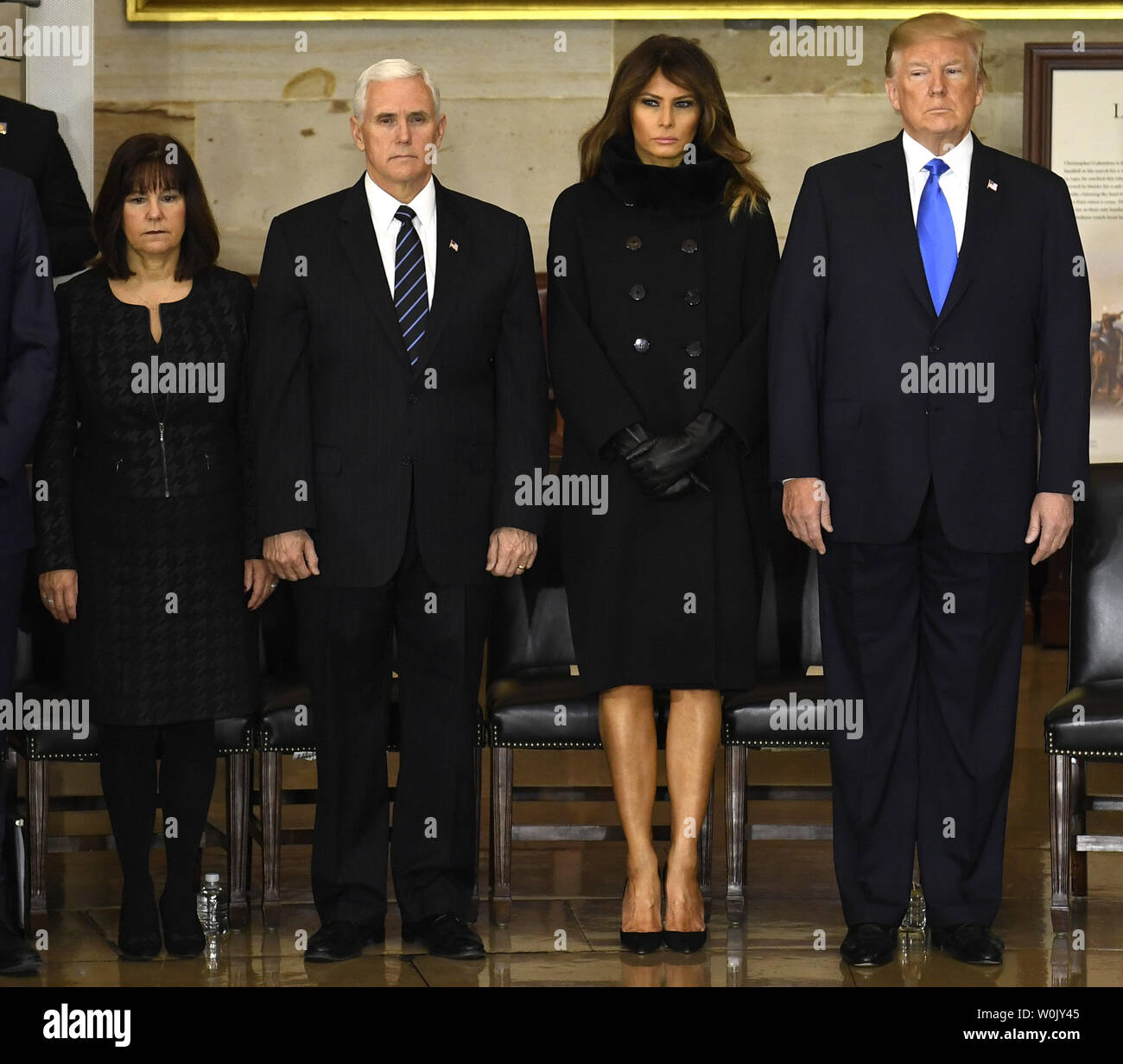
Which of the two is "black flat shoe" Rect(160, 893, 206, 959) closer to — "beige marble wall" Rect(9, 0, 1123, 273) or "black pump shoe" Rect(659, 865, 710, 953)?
"black pump shoe" Rect(659, 865, 710, 953)

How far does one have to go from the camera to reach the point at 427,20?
714 centimetres

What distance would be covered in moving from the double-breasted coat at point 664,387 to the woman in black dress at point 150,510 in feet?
2.51

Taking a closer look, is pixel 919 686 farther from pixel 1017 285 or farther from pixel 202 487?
pixel 202 487

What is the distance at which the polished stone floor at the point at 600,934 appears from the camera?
3818 mm

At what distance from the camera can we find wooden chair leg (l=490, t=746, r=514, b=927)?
14.6 feet

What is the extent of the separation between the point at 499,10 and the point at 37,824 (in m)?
4.07

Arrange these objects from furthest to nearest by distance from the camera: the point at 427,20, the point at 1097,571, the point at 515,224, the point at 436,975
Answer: the point at 427,20, the point at 1097,571, the point at 515,224, the point at 436,975

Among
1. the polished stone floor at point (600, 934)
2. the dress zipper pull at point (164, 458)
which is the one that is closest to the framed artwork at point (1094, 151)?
the polished stone floor at point (600, 934)

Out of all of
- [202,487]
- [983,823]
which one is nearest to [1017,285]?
[983,823]

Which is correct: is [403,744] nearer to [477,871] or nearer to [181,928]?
[477,871]

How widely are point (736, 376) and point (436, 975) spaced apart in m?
1.46

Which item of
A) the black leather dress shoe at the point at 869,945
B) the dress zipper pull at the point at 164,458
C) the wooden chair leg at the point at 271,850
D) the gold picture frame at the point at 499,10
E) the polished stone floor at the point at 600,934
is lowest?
the polished stone floor at the point at 600,934

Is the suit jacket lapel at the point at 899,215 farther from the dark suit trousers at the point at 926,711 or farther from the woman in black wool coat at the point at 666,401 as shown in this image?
the dark suit trousers at the point at 926,711

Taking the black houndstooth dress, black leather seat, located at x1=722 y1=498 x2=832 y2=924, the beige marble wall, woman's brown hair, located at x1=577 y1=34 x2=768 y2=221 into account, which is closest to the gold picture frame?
the beige marble wall
